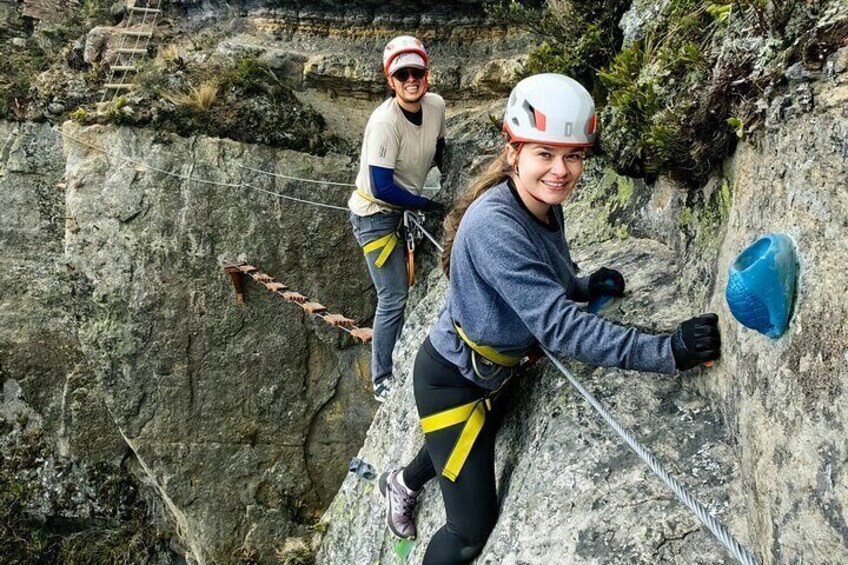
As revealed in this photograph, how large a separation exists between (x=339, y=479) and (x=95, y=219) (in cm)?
445

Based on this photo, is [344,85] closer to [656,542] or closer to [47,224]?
[47,224]

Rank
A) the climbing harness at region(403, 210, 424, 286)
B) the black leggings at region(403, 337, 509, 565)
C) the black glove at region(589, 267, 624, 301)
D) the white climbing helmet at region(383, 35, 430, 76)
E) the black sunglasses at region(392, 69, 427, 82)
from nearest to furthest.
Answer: the black leggings at region(403, 337, 509, 565)
the black glove at region(589, 267, 624, 301)
the white climbing helmet at region(383, 35, 430, 76)
the black sunglasses at region(392, 69, 427, 82)
the climbing harness at region(403, 210, 424, 286)

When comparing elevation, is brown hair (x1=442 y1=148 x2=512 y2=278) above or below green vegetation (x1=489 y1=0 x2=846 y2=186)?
below

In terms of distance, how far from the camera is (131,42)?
9.53 m

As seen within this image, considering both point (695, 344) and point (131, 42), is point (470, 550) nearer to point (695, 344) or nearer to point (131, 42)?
point (695, 344)

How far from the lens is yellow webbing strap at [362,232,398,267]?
6.30 meters

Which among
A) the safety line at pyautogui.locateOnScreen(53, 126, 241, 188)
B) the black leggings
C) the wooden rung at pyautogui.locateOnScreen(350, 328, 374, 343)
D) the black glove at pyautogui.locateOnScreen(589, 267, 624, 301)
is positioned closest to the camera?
the black leggings

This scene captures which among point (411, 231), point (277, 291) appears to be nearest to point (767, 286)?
point (411, 231)

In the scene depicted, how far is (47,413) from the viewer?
10.1 meters

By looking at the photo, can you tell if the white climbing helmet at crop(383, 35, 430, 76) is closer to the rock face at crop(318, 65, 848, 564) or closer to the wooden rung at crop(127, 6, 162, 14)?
the rock face at crop(318, 65, 848, 564)

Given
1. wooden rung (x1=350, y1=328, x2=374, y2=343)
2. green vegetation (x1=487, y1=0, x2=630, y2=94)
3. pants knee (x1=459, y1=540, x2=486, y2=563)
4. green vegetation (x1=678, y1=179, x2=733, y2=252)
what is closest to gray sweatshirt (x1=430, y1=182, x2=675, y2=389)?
green vegetation (x1=678, y1=179, x2=733, y2=252)

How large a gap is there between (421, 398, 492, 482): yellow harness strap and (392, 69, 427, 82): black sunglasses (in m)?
3.24

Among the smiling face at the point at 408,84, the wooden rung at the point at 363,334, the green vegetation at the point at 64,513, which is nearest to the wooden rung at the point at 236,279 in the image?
the wooden rung at the point at 363,334

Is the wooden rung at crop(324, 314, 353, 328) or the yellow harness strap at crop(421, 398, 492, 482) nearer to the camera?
the yellow harness strap at crop(421, 398, 492, 482)
